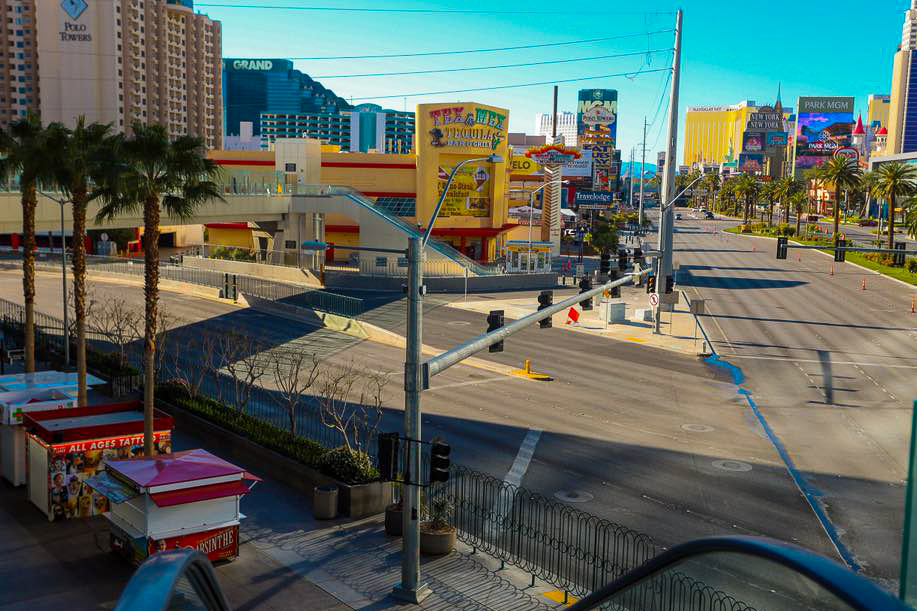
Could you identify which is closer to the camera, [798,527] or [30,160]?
[798,527]

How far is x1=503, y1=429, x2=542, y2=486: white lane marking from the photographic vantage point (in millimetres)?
23341

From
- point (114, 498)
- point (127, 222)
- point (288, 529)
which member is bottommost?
point (288, 529)

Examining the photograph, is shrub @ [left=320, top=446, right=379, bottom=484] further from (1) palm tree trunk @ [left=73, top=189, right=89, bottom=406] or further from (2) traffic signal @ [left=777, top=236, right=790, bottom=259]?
(2) traffic signal @ [left=777, top=236, right=790, bottom=259]

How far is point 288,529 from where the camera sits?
63.5 feet

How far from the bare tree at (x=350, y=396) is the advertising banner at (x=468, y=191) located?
4158cm

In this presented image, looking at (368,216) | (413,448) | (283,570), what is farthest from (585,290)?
(368,216)

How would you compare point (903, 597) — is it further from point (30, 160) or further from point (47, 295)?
point (47, 295)

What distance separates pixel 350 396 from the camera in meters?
32.8

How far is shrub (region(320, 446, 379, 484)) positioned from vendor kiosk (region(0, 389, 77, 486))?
788 centimetres

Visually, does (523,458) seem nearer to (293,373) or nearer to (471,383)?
(471,383)

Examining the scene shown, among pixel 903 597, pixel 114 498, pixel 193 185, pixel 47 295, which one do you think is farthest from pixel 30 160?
pixel 47 295

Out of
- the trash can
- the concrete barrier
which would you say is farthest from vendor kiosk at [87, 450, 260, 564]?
the concrete barrier

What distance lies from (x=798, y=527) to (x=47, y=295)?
175 feet

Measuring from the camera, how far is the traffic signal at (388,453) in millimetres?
15602
